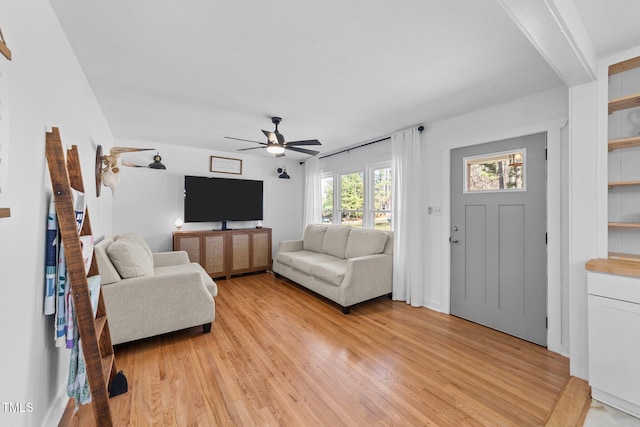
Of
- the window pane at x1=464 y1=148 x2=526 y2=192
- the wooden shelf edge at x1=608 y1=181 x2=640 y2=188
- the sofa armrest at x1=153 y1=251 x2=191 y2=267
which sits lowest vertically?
the sofa armrest at x1=153 y1=251 x2=191 y2=267

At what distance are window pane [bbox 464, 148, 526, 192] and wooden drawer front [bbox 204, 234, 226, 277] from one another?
397cm

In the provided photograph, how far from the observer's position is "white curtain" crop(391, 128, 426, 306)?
3523mm

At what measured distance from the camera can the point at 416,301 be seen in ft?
11.5

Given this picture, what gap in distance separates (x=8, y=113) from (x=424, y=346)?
3106 millimetres

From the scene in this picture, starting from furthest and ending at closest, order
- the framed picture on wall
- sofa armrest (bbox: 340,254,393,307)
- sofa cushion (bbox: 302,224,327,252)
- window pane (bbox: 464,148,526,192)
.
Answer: the framed picture on wall → sofa cushion (bbox: 302,224,327,252) → sofa armrest (bbox: 340,254,393,307) → window pane (bbox: 464,148,526,192)

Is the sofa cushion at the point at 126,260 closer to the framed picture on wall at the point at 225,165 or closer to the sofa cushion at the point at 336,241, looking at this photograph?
the sofa cushion at the point at 336,241

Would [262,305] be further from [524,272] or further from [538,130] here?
[538,130]

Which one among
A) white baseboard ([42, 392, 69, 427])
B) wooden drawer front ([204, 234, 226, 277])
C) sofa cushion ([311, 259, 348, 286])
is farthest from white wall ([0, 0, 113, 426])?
wooden drawer front ([204, 234, 226, 277])

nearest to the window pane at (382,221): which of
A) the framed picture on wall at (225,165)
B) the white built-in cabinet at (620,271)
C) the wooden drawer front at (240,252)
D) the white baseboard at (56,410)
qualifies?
the wooden drawer front at (240,252)

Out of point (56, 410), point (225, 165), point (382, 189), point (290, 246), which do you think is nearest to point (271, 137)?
point (382, 189)

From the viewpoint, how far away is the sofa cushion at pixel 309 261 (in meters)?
3.90

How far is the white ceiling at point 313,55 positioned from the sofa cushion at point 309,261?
6.74 feet

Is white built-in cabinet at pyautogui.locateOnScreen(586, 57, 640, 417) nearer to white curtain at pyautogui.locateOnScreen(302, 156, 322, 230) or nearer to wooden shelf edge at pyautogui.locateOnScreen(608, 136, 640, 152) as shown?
wooden shelf edge at pyautogui.locateOnScreen(608, 136, 640, 152)

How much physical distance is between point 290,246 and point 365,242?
1613 mm
